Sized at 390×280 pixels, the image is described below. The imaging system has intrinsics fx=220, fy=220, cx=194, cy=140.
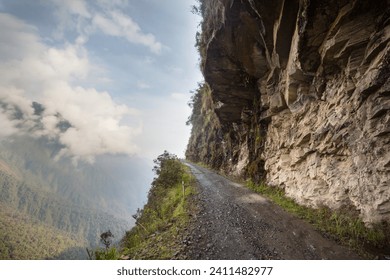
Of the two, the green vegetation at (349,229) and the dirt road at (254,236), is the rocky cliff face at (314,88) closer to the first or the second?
the green vegetation at (349,229)

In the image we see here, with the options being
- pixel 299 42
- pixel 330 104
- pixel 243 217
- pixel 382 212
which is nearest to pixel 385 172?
pixel 382 212

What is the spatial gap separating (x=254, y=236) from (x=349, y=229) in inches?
122

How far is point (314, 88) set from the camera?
11.1 metres

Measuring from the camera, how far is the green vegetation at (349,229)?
6.36 meters

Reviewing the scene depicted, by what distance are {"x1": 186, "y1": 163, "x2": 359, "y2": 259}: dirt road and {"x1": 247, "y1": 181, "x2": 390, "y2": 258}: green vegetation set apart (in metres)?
0.36

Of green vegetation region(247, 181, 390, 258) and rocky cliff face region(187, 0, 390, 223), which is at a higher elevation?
rocky cliff face region(187, 0, 390, 223)

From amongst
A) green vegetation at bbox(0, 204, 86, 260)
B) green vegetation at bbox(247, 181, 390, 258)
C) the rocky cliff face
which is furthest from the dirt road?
green vegetation at bbox(0, 204, 86, 260)

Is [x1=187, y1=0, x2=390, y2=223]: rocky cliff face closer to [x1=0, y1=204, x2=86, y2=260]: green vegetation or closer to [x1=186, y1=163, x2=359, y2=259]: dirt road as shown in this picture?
[x1=186, y1=163, x2=359, y2=259]: dirt road

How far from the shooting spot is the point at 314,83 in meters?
11.1

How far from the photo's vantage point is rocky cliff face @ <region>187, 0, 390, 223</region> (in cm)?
722

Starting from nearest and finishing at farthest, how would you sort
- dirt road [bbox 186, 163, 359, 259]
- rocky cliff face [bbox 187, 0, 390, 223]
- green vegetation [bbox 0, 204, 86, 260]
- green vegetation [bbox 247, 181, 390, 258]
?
green vegetation [bbox 247, 181, 390, 258] → dirt road [bbox 186, 163, 359, 259] → rocky cliff face [bbox 187, 0, 390, 223] → green vegetation [bbox 0, 204, 86, 260]

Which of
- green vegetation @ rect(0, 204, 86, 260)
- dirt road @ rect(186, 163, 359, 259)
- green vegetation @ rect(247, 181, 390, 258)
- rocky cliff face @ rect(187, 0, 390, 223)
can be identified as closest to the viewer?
green vegetation @ rect(247, 181, 390, 258)
